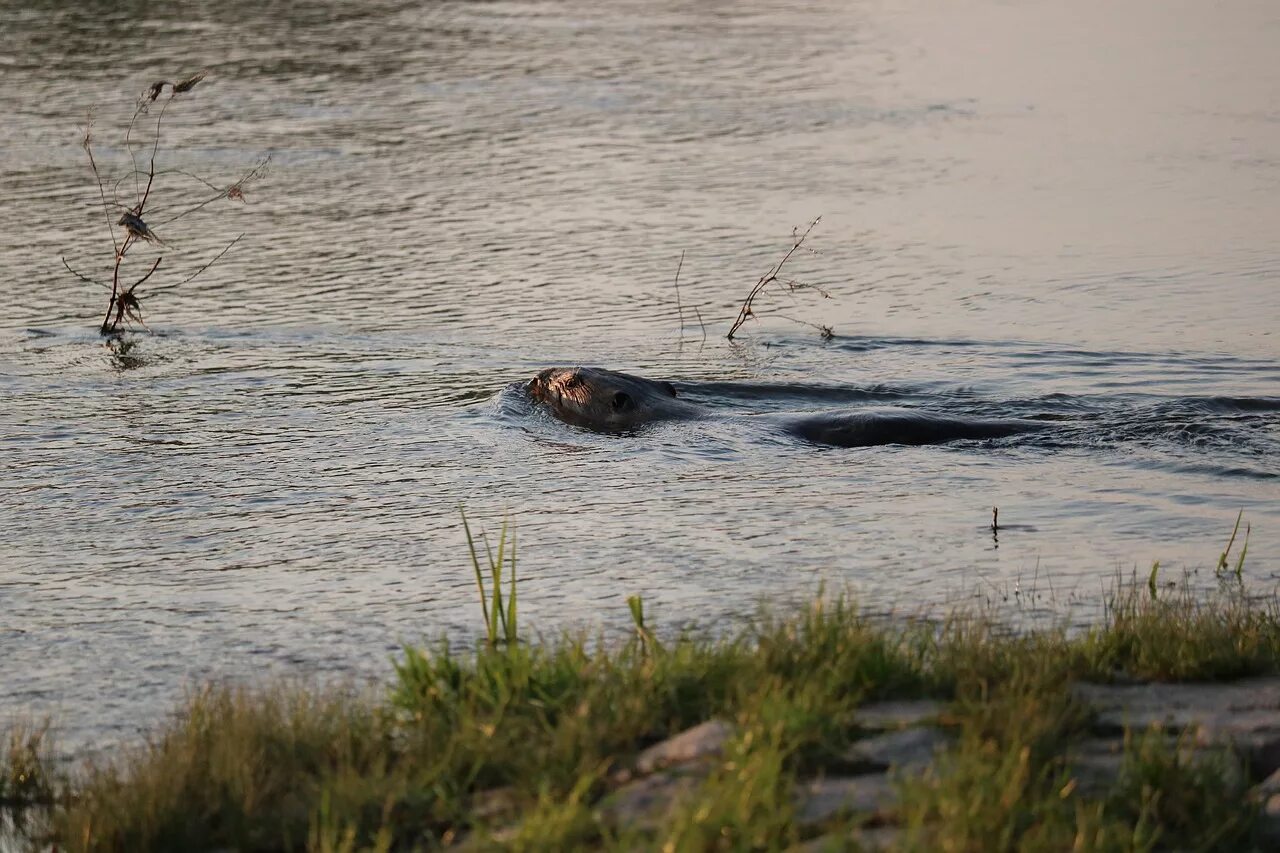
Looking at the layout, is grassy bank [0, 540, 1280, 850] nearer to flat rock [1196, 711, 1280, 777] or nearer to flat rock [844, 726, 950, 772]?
flat rock [844, 726, 950, 772]

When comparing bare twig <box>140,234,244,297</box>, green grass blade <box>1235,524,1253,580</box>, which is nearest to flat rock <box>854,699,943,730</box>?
green grass blade <box>1235,524,1253,580</box>

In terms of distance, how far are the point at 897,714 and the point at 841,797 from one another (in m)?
0.59

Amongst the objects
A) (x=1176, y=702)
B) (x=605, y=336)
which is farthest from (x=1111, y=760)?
(x=605, y=336)

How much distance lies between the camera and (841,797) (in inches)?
161

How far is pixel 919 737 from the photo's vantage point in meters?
4.45

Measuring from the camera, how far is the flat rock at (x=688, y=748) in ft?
14.1

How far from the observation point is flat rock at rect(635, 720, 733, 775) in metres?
4.30

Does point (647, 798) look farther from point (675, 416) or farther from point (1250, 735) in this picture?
point (675, 416)

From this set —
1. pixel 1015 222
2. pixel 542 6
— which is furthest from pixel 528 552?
pixel 542 6

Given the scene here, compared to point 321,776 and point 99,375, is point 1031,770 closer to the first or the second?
point 321,776

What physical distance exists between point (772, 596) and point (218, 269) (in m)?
8.47

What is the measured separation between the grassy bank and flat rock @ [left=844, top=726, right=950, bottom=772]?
0.04 m

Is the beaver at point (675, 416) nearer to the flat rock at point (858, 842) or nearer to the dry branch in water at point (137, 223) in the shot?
the dry branch in water at point (137, 223)

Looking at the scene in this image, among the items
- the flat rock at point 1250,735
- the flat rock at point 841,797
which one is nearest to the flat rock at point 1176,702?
the flat rock at point 1250,735
